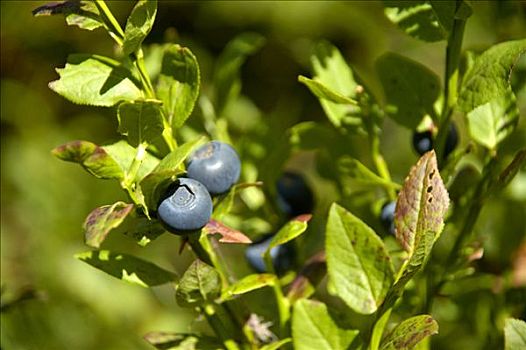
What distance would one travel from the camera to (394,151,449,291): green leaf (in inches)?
37.9

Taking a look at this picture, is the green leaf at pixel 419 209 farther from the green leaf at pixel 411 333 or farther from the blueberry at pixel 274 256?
the blueberry at pixel 274 256

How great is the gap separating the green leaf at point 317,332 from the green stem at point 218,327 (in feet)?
0.26

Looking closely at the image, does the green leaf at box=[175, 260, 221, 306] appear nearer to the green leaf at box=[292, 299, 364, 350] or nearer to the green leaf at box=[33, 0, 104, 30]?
the green leaf at box=[292, 299, 364, 350]

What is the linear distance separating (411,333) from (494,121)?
1.46 ft

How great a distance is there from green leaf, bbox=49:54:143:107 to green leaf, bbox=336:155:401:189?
34 centimetres

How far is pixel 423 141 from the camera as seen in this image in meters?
1.22

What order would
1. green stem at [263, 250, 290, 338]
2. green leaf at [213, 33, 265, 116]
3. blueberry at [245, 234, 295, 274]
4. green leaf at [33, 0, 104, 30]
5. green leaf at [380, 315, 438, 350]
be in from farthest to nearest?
green leaf at [213, 33, 265, 116], blueberry at [245, 234, 295, 274], green stem at [263, 250, 290, 338], green leaf at [33, 0, 104, 30], green leaf at [380, 315, 438, 350]

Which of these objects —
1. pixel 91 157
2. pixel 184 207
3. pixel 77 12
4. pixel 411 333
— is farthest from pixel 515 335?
pixel 77 12

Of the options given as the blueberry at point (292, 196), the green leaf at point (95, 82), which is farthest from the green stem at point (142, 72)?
the blueberry at point (292, 196)

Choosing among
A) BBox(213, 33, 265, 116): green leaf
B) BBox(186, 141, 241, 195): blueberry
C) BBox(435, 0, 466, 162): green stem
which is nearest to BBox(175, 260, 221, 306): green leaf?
BBox(186, 141, 241, 195): blueberry

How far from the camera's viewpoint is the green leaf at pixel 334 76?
4.18 feet

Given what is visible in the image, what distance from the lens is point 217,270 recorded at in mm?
1019

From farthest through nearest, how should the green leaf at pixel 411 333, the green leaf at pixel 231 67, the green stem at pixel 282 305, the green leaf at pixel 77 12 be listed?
the green leaf at pixel 231 67
the green stem at pixel 282 305
the green leaf at pixel 77 12
the green leaf at pixel 411 333

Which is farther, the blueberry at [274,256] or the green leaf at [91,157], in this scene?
the blueberry at [274,256]
